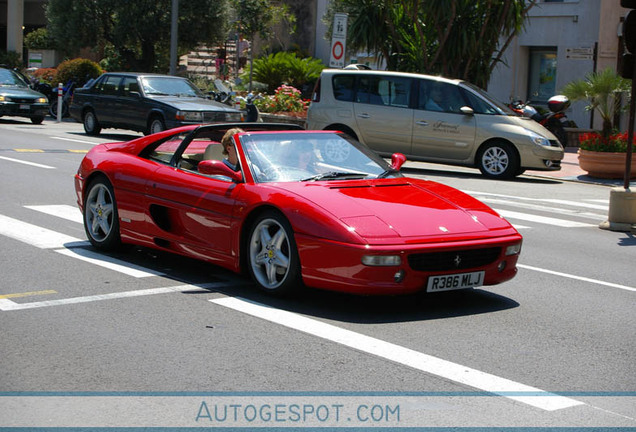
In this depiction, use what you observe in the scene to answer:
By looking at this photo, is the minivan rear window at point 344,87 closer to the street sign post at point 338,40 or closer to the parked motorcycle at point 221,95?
the street sign post at point 338,40

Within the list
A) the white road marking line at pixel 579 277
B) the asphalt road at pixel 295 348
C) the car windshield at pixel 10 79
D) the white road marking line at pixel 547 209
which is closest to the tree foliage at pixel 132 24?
the car windshield at pixel 10 79

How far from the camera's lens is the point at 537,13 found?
32031 millimetres

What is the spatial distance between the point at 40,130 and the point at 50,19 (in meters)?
14.2

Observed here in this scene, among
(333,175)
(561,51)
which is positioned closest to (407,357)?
(333,175)

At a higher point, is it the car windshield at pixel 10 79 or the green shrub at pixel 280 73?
the green shrub at pixel 280 73

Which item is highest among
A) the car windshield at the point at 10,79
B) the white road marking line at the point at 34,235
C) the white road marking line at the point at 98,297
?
the car windshield at the point at 10,79

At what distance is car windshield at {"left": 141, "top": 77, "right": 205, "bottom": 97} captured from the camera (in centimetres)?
2330

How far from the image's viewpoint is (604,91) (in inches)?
710

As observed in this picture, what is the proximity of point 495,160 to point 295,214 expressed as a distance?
12.0 m

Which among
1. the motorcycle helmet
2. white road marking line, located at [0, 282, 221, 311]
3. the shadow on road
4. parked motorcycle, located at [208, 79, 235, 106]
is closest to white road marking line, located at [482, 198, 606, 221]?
the shadow on road

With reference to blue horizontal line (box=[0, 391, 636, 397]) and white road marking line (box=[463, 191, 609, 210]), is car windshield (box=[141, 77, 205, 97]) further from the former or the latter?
blue horizontal line (box=[0, 391, 636, 397])

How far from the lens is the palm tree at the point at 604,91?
1797 centimetres

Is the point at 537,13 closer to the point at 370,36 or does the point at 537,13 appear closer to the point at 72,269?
the point at 370,36

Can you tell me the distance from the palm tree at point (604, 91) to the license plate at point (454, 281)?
40.0 feet
